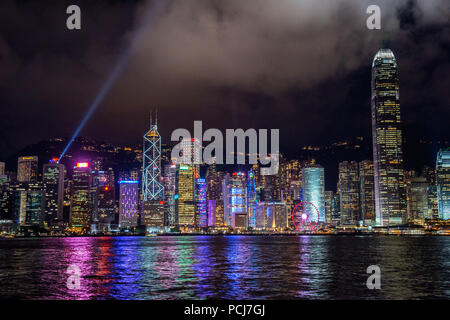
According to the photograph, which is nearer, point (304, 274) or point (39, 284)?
point (39, 284)

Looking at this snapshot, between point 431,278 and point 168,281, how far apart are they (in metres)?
26.2

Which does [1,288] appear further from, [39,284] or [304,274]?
[304,274]

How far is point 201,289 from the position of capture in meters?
37.1
